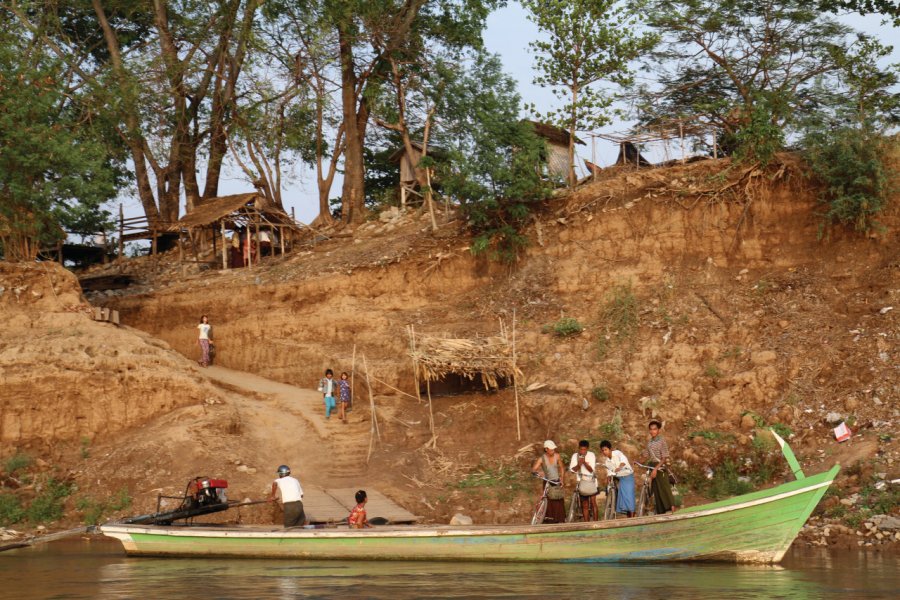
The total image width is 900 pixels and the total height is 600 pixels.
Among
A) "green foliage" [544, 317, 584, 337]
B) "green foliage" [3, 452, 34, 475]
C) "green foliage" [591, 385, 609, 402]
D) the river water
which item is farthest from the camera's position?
"green foliage" [544, 317, 584, 337]

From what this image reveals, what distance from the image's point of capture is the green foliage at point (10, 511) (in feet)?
52.9

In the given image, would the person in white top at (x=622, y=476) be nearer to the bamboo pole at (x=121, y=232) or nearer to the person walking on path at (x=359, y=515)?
the person walking on path at (x=359, y=515)

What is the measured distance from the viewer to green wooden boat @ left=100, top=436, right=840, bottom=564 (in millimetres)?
11133

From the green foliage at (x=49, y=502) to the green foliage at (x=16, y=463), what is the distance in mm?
683

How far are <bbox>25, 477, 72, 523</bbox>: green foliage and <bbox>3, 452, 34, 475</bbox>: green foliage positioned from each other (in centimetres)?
68

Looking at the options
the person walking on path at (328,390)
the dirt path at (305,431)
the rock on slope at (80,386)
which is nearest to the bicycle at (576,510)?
the dirt path at (305,431)

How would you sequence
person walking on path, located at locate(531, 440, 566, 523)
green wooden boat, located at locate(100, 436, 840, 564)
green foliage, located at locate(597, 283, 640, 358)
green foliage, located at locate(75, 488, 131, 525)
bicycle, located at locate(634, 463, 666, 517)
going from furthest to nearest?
green foliage, located at locate(597, 283, 640, 358), green foliage, located at locate(75, 488, 131, 525), person walking on path, located at locate(531, 440, 566, 523), bicycle, located at locate(634, 463, 666, 517), green wooden boat, located at locate(100, 436, 840, 564)

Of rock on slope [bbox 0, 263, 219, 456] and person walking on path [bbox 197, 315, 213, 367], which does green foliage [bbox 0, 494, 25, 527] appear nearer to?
rock on slope [bbox 0, 263, 219, 456]

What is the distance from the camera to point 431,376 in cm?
1822

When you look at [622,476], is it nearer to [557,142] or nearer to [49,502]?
[49,502]

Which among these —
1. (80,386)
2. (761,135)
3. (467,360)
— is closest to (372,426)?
(467,360)

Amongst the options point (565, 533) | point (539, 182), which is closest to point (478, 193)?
point (539, 182)

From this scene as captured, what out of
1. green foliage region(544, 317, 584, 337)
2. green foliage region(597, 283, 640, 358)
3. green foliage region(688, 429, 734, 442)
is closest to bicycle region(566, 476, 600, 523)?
green foliage region(688, 429, 734, 442)

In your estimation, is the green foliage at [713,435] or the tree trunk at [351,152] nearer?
the green foliage at [713,435]
